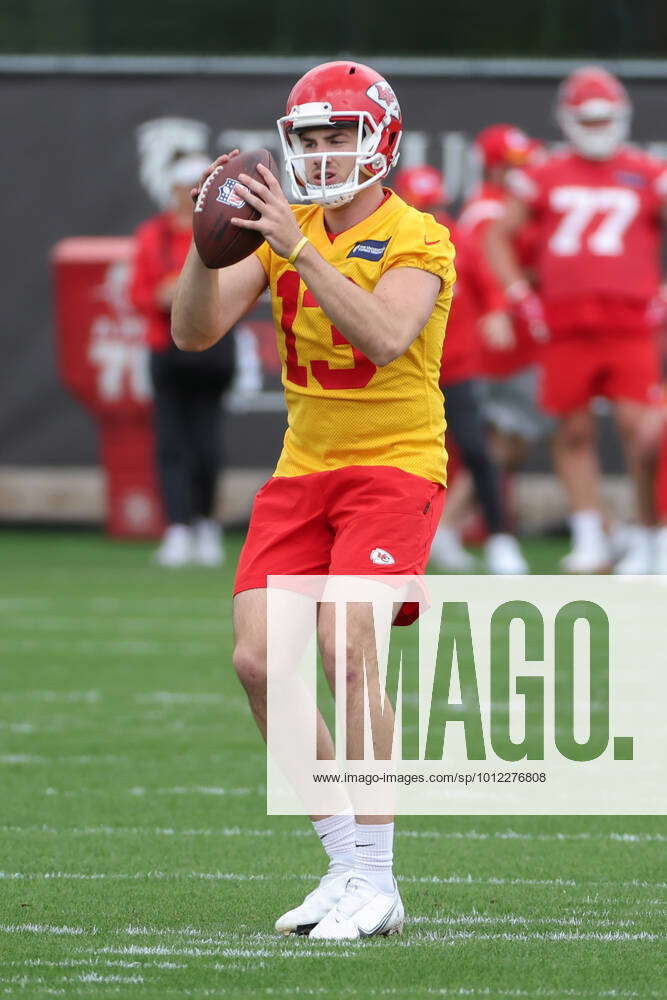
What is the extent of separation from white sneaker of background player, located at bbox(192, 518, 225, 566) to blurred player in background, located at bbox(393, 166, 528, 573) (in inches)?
47.4

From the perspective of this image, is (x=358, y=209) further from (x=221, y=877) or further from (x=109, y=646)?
(x=109, y=646)

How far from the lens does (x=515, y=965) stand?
3.75 meters

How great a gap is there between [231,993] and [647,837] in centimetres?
172

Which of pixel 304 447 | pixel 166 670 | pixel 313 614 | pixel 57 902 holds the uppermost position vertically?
pixel 304 447

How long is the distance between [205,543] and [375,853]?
7287 mm

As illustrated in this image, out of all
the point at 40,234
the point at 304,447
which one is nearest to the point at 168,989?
the point at 304,447

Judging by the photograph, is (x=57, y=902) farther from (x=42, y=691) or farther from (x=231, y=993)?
(x=42, y=691)

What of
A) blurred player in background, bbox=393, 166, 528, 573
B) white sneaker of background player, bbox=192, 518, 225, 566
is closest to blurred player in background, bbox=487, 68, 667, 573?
blurred player in background, bbox=393, 166, 528, 573

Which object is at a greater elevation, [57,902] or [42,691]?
[57,902]

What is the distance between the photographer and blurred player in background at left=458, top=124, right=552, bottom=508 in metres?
10.8

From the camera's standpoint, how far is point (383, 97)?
4.29 meters

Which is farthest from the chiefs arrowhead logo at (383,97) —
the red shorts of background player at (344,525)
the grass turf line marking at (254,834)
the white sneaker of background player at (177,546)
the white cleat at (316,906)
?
the white sneaker of background player at (177,546)

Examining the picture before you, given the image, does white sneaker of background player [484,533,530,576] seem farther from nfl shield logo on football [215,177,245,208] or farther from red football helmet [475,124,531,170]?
nfl shield logo on football [215,177,245,208]

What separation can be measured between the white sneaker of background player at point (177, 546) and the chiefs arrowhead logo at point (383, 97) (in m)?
6.97
